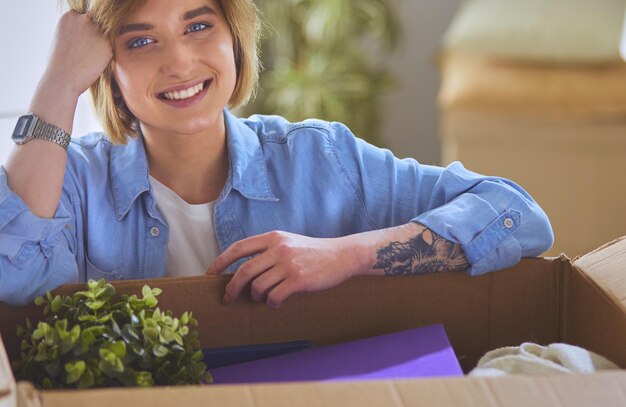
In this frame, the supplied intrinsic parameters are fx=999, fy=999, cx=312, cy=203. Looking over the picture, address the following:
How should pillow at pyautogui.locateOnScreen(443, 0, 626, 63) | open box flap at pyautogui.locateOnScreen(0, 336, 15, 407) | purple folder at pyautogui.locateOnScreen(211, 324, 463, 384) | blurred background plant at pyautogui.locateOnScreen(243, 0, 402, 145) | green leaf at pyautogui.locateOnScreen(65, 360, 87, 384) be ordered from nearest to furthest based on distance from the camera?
1. open box flap at pyautogui.locateOnScreen(0, 336, 15, 407)
2. green leaf at pyautogui.locateOnScreen(65, 360, 87, 384)
3. purple folder at pyautogui.locateOnScreen(211, 324, 463, 384)
4. pillow at pyautogui.locateOnScreen(443, 0, 626, 63)
5. blurred background plant at pyautogui.locateOnScreen(243, 0, 402, 145)

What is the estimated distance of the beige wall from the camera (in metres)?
3.89

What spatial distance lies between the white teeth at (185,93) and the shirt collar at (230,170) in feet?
0.32

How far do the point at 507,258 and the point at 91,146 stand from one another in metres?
0.67

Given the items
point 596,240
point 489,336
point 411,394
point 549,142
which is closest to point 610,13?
point 549,142

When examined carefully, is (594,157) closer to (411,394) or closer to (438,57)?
(438,57)

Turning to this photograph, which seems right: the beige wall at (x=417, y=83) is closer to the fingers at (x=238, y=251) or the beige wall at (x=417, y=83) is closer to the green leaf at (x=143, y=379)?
the fingers at (x=238, y=251)

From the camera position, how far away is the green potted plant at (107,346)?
39.5 inches

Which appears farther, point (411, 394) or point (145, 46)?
point (145, 46)

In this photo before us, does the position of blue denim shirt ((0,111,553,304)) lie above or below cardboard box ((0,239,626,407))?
above

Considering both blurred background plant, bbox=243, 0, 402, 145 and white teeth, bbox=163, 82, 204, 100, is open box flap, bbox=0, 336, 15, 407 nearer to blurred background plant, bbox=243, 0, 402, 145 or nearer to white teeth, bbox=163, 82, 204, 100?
white teeth, bbox=163, 82, 204, 100

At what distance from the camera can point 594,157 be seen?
3213 millimetres

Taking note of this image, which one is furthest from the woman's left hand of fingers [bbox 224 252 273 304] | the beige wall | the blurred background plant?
the beige wall

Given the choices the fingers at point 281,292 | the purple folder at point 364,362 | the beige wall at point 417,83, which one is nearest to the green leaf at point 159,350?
the purple folder at point 364,362

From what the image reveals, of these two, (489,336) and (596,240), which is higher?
(489,336)
